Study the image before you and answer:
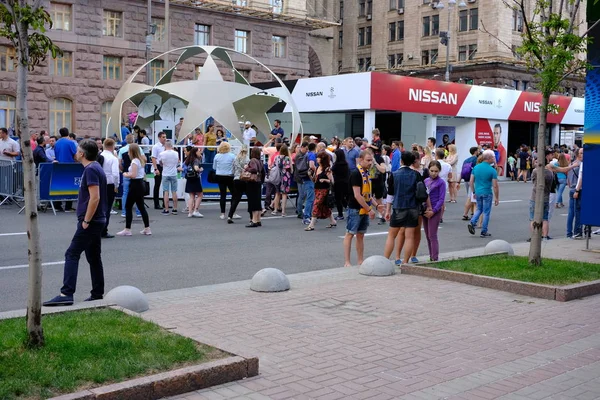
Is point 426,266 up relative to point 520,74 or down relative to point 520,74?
down

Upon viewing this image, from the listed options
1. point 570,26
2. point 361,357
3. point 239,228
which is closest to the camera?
point 361,357

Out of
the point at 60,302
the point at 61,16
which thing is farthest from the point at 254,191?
the point at 61,16

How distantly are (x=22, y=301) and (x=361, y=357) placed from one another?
14.6ft

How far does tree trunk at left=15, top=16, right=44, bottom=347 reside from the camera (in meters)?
5.57

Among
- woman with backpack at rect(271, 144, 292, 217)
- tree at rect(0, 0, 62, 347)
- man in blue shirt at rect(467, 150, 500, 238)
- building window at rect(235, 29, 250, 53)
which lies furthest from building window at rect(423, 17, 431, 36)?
tree at rect(0, 0, 62, 347)

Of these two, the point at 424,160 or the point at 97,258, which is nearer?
the point at 97,258

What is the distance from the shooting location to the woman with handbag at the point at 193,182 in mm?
18266

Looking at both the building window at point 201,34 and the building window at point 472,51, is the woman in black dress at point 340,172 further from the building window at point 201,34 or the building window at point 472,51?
the building window at point 472,51

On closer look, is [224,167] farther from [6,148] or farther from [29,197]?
[29,197]

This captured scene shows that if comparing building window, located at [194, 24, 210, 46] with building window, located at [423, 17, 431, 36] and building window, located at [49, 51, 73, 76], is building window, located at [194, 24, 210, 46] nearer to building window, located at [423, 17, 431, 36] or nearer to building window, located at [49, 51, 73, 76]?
building window, located at [49, 51, 73, 76]

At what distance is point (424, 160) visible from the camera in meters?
21.3

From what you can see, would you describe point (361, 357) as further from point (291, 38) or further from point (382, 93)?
point (291, 38)

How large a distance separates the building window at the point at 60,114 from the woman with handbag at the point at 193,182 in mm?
21219

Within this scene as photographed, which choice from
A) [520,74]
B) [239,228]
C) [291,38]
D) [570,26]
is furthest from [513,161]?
[570,26]
